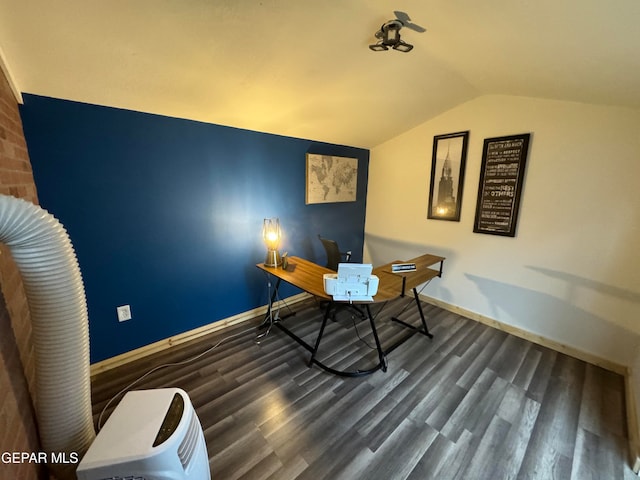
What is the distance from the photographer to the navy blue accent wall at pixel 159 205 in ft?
5.57

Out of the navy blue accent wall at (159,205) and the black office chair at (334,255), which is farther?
the black office chair at (334,255)

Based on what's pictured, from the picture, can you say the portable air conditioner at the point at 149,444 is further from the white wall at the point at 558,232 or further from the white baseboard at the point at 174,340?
the white wall at the point at 558,232

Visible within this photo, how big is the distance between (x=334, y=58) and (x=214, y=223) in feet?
5.56

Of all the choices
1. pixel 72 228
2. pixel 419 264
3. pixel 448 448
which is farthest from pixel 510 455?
pixel 72 228

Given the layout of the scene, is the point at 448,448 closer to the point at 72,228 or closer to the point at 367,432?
the point at 367,432

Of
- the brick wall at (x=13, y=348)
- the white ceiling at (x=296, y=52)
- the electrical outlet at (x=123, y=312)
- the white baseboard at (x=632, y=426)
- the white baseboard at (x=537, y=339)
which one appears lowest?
the white baseboard at (x=632, y=426)

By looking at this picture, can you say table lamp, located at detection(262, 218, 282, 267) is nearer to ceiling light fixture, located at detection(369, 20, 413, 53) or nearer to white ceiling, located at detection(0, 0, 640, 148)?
white ceiling, located at detection(0, 0, 640, 148)

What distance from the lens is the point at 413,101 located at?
2424 mm

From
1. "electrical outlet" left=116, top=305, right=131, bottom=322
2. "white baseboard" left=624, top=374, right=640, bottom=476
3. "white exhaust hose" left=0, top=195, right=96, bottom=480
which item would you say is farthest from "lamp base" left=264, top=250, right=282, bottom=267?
"white baseboard" left=624, top=374, right=640, bottom=476

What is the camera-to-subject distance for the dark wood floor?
138 centimetres

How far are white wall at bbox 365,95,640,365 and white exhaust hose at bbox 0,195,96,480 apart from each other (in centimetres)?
322

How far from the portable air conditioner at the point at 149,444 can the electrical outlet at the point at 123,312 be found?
1.21m

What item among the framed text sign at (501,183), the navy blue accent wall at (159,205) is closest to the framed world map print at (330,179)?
the navy blue accent wall at (159,205)

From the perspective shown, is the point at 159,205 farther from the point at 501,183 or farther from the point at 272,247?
the point at 501,183
